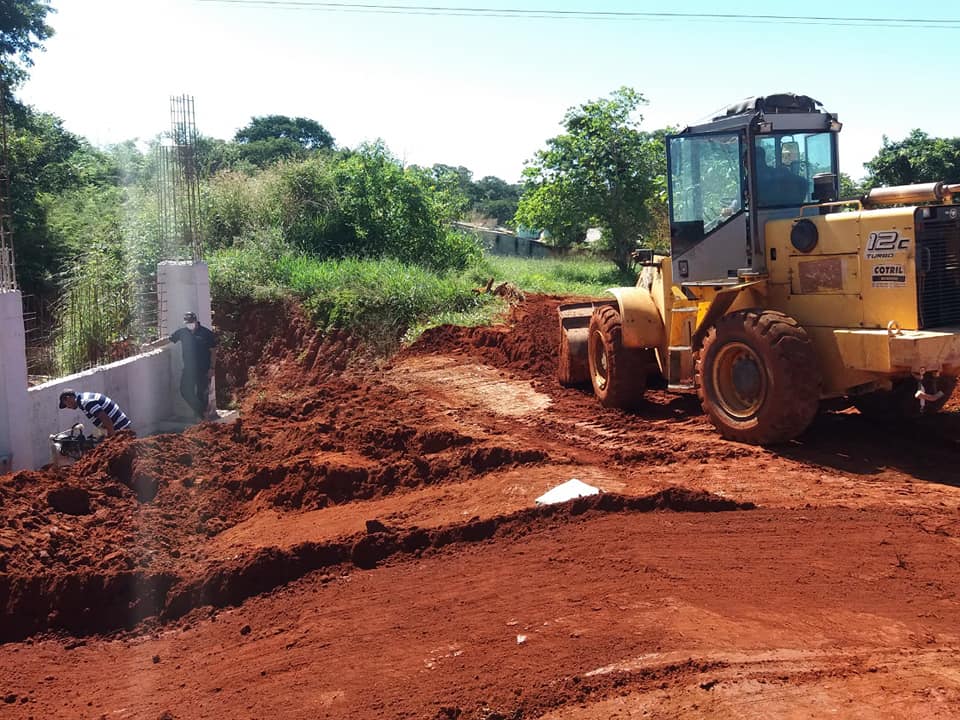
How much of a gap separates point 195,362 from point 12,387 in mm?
3246

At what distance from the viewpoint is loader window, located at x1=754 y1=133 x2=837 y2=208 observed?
9.38m

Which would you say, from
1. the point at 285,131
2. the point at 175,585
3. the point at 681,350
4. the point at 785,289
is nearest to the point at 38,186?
the point at 681,350

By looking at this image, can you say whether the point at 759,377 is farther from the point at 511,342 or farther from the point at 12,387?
the point at 12,387

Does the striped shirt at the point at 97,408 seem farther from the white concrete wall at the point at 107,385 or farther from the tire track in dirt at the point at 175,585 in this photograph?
the tire track in dirt at the point at 175,585

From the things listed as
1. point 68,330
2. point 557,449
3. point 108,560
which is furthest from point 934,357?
point 68,330

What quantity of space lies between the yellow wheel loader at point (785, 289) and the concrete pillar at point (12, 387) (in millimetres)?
6200

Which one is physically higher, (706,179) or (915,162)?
(915,162)

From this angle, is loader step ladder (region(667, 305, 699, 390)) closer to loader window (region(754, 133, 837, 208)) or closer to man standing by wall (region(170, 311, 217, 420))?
loader window (region(754, 133, 837, 208))

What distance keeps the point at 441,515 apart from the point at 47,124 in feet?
95.5

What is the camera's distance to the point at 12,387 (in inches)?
383

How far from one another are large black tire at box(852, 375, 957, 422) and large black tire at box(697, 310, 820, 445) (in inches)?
53.2

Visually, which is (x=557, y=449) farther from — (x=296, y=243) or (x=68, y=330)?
(x=296, y=243)

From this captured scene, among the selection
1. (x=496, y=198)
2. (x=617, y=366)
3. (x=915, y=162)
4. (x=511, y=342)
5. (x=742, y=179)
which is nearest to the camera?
(x=742, y=179)

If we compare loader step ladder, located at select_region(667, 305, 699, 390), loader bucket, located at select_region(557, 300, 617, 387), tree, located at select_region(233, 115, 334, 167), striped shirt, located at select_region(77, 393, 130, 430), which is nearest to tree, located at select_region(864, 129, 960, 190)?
loader bucket, located at select_region(557, 300, 617, 387)
